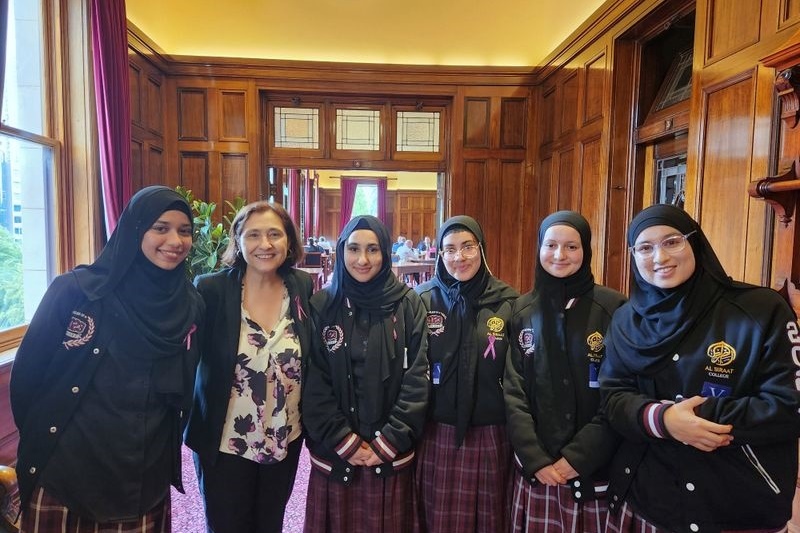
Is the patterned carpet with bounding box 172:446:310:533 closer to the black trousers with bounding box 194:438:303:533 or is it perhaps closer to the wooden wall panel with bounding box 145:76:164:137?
the black trousers with bounding box 194:438:303:533

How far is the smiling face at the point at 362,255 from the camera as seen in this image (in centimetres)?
152

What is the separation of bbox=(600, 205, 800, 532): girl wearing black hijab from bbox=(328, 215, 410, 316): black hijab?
74 centimetres

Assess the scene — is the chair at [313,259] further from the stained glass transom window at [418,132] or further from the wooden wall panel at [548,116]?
the wooden wall panel at [548,116]

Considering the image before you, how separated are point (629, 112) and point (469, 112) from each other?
5.56 feet

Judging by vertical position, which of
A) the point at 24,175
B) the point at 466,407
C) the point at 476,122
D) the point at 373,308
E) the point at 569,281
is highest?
the point at 476,122

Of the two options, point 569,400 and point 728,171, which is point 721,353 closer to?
point 569,400

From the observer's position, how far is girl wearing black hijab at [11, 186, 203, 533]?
1.16m

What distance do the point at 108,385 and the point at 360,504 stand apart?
898 millimetres

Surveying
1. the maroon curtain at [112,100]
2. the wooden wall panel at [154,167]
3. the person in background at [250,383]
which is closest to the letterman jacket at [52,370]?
the person in background at [250,383]

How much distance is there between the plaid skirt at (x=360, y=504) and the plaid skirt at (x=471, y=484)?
0.13 metres

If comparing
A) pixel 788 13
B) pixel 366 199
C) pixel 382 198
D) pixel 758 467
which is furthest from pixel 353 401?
pixel 366 199

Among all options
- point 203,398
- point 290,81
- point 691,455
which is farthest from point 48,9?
point 691,455

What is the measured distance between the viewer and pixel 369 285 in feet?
5.09

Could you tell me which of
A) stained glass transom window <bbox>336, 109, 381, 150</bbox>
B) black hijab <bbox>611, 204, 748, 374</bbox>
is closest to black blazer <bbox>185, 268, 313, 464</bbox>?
black hijab <bbox>611, 204, 748, 374</bbox>
